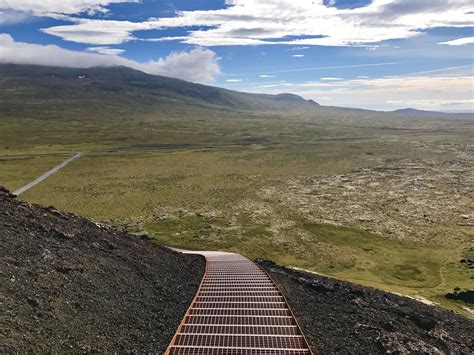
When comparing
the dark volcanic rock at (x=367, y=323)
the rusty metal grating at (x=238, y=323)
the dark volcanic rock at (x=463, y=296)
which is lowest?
the dark volcanic rock at (x=463, y=296)

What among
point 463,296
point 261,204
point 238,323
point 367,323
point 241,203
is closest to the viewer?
point 238,323

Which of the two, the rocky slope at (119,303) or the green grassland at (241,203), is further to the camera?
the green grassland at (241,203)

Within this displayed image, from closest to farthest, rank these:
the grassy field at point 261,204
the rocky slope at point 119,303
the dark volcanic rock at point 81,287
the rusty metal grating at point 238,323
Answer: the rusty metal grating at point 238,323 < the dark volcanic rock at point 81,287 < the rocky slope at point 119,303 < the grassy field at point 261,204

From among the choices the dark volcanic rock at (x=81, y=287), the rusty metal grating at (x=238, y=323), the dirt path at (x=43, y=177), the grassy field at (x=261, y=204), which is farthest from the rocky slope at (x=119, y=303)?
the dirt path at (x=43, y=177)

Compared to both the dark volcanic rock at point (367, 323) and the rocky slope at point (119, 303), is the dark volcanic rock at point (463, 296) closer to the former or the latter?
the dark volcanic rock at point (367, 323)

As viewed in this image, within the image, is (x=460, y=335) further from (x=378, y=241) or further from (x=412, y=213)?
(x=412, y=213)

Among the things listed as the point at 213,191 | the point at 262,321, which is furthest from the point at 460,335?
the point at 213,191

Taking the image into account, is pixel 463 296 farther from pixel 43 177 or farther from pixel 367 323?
pixel 43 177

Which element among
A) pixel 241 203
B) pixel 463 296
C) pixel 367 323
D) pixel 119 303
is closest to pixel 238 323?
pixel 119 303
